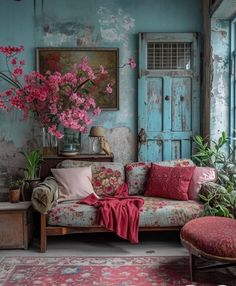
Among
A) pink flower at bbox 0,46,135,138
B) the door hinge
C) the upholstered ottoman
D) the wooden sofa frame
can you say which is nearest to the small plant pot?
the wooden sofa frame

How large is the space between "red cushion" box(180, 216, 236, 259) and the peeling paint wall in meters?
1.82

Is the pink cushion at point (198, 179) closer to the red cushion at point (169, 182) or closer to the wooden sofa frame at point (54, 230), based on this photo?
the red cushion at point (169, 182)

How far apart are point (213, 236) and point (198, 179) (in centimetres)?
133

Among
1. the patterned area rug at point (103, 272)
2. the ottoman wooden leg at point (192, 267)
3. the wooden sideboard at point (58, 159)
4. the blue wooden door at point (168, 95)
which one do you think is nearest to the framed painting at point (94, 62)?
the blue wooden door at point (168, 95)

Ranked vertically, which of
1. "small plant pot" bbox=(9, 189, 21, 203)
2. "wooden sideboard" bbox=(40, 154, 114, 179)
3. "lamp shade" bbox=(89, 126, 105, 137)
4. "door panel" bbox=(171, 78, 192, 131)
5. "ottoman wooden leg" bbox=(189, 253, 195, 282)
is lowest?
"ottoman wooden leg" bbox=(189, 253, 195, 282)

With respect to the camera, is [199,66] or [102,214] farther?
[199,66]

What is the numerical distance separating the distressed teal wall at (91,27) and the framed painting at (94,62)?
8cm

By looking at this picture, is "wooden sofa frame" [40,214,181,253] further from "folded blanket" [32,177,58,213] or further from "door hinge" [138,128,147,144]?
"door hinge" [138,128,147,144]

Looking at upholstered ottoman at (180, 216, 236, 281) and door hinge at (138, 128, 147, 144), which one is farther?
door hinge at (138, 128, 147, 144)

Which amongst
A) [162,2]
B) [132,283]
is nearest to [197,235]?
[132,283]

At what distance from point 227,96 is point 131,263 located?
97.1 inches

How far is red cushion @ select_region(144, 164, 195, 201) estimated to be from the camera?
3998mm

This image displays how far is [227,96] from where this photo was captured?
184 inches

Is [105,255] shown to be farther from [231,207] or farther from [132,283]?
[231,207]
